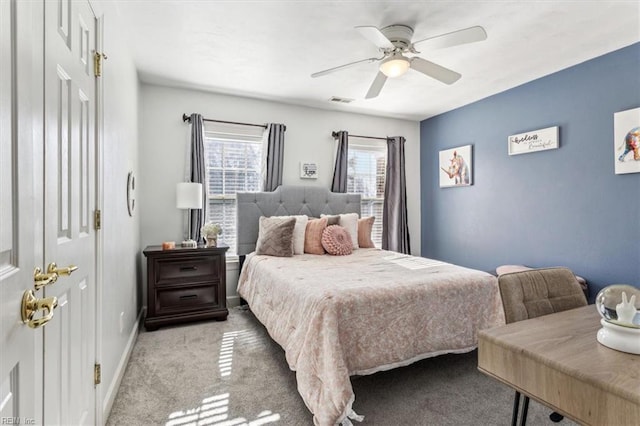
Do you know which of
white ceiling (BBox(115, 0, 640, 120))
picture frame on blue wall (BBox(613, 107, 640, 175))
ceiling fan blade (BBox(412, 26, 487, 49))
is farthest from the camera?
picture frame on blue wall (BBox(613, 107, 640, 175))

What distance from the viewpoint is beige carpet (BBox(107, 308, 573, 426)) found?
1804 mm

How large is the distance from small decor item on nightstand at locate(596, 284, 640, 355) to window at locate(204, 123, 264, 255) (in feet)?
11.7

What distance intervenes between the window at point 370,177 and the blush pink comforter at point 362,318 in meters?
2.26

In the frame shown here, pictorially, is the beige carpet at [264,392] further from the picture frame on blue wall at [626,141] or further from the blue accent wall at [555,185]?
the picture frame on blue wall at [626,141]

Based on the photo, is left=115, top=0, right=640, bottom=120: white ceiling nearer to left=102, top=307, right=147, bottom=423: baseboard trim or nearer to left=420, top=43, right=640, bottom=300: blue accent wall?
left=420, top=43, right=640, bottom=300: blue accent wall

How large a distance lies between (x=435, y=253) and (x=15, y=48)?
5.03 metres

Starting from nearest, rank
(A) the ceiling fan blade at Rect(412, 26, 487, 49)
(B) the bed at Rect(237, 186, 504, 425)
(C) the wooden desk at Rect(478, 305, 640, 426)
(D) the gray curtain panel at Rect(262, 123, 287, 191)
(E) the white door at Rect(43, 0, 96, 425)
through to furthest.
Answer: (C) the wooden desk at Rect(478, 305, 640, 426), (E) the white door at Rect(43, 0, 96, 425), (B) the bed at Rect(237, 186, 504, 425), (A) the ceiling fan blade at Rect(412, 26, 487, 49), (D) the gray curtain panel at Rect(262, 123, 287, 191)

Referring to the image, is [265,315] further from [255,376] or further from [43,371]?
[43,371]

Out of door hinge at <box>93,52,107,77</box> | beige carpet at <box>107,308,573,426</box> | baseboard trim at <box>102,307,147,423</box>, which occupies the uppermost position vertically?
door hinge at <box>93,52,107,77</box>

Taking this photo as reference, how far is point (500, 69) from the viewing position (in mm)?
3250

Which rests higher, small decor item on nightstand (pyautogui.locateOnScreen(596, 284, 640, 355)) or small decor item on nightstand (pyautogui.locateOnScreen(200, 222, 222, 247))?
small decor item on nightstand (pyautogui.locateOnScreen(200, 222, 222, 247))

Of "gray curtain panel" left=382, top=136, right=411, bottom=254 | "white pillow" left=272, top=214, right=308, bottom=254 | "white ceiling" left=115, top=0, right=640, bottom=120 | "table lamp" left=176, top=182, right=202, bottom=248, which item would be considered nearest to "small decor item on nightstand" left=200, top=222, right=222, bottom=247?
"table lamp" left=176, top=182, right=202, bottom=248

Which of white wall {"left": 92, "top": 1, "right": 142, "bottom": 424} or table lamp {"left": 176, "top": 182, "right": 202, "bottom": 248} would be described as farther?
table lamp {"left": 176, "top": 182, "right": 202, "bottom": 248}

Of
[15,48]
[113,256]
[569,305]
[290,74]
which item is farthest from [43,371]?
[290,74]
